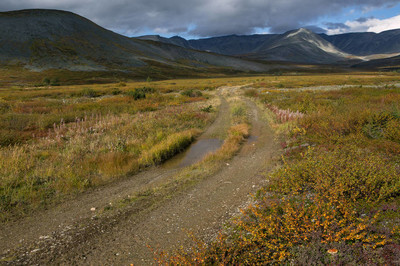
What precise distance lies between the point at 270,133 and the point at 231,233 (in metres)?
11.2

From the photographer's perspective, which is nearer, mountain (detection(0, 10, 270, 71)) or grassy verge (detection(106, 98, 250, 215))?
grassy verge (detection(106, 98, 250, 215))

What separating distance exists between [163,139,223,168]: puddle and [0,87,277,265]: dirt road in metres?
2.23

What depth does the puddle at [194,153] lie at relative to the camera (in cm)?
1137

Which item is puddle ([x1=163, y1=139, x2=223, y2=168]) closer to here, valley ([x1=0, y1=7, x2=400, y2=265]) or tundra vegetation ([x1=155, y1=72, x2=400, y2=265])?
valley ([x1=0, y1=7, x2=400, y2=265])

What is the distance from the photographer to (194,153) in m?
13.0

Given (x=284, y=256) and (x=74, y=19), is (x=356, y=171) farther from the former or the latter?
(x=74, y=19)

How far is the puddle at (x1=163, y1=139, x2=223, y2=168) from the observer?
1137cm


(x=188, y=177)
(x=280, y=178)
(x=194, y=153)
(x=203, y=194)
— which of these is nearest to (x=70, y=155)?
(x=188, y=177)

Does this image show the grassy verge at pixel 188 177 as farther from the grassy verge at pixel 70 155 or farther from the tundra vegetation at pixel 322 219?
the tundra vegetation at pixel 322 219

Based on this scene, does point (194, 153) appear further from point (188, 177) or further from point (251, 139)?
point (251, 139)

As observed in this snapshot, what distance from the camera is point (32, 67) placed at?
313 feet

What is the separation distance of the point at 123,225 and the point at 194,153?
723 centimetres

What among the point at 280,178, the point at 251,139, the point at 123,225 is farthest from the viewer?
the point at 251,139

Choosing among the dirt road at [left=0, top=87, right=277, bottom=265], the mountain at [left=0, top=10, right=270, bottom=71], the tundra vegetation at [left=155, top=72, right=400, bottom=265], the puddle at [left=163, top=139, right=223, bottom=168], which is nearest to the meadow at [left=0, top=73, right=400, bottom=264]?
the tundra vegetation at [left=155, top=72, right=400, bottom=265]
